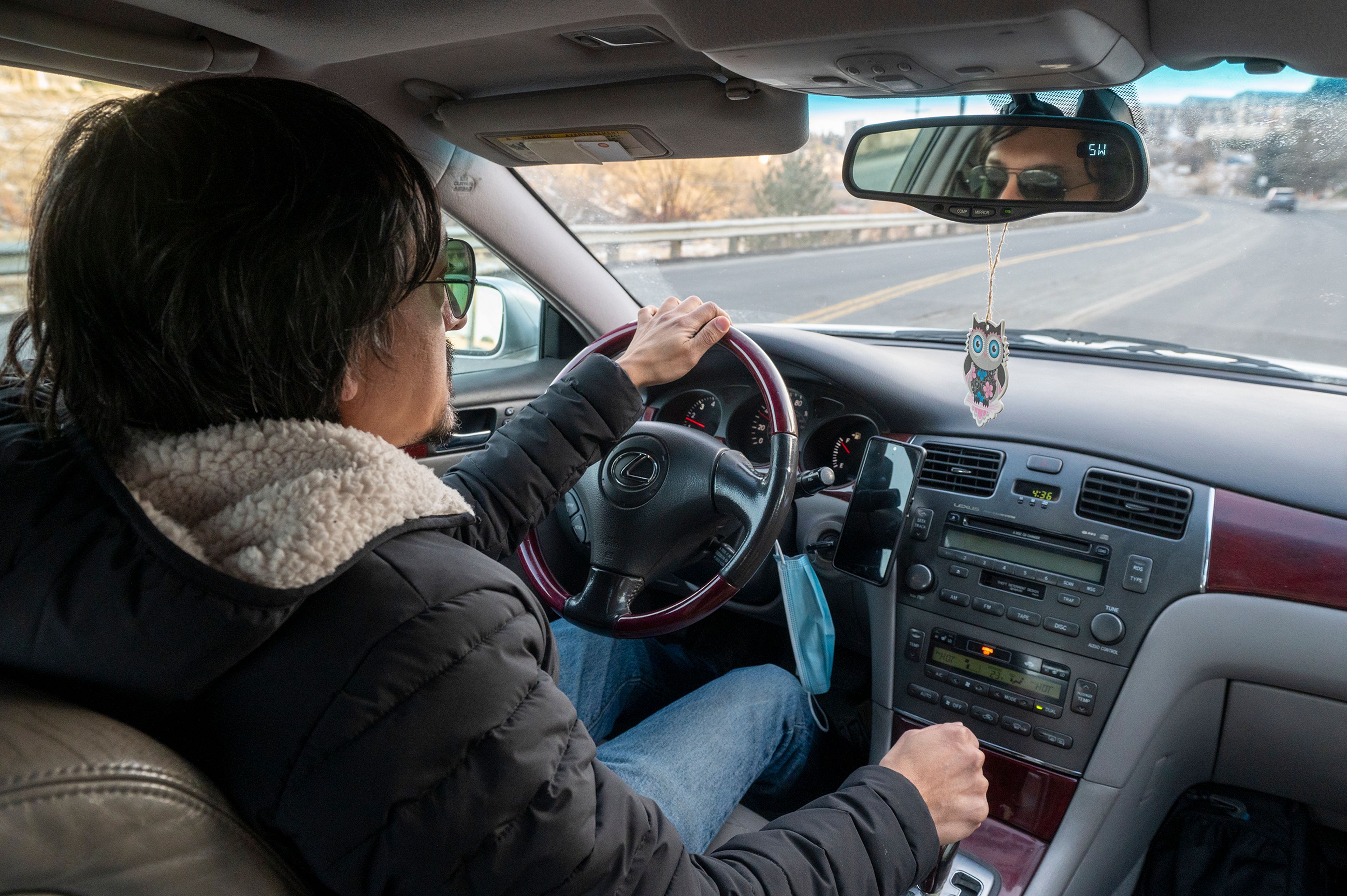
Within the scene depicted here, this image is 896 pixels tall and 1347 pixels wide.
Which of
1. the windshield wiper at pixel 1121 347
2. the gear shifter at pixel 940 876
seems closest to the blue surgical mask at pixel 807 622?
the gear shifter at pixel 940 876

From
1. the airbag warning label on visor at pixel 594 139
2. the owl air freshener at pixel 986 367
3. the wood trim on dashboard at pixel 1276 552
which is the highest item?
the airbag warning label on visor at pixel 594 139

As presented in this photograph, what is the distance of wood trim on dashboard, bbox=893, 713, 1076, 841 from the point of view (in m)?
2.14

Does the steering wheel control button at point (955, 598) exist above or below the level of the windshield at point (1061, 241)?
below

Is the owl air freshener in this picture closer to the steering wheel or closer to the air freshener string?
the air freshener string

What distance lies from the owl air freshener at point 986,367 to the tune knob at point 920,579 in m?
0.38

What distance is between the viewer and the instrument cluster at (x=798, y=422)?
2596mm

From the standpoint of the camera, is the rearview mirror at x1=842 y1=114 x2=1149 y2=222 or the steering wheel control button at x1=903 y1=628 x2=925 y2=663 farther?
the steering wheel control button at x1=903 y1=628 x2=925 y2=663

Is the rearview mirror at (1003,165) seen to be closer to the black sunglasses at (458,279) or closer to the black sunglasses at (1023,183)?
the black sunglasses at (1023,183)

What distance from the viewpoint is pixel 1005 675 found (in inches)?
86.3

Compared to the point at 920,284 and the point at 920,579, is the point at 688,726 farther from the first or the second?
the point at 920,284

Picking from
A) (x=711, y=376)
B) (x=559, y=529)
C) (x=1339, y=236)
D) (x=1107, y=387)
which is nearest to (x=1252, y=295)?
(x=1339, y=236)

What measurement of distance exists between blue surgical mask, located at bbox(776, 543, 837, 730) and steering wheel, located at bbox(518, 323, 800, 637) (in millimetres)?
321

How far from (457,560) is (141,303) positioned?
0.41m

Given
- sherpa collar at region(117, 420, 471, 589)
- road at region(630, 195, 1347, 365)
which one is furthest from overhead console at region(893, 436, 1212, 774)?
sherpa collar at region(117, 420, 471, 589)
